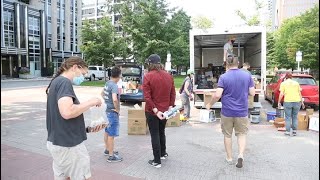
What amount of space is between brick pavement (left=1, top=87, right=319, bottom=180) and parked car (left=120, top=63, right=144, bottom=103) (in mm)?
5572

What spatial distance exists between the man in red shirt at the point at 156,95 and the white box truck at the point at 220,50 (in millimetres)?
5366

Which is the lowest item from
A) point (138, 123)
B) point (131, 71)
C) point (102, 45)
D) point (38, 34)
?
point (138, 123)

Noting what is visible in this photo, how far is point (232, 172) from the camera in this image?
5.24m

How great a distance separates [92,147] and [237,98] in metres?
3.21

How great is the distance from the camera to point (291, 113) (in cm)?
790

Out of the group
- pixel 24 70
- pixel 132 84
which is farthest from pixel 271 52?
pixel 132 84

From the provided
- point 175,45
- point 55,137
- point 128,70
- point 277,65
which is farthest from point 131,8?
point 55,137

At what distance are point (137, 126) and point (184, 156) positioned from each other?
7.15ft

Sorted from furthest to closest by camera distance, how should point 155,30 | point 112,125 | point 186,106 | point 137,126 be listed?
point 155,30, point 186,106, point 137,126, point 112,125

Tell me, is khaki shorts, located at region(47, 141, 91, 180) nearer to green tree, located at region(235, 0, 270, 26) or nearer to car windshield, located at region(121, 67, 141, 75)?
car windshield, located at region(121, 67, 141, 75)

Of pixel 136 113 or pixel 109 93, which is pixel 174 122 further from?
pixel 109 93

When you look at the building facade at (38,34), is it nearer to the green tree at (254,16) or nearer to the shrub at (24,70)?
the shrub at (24,70)

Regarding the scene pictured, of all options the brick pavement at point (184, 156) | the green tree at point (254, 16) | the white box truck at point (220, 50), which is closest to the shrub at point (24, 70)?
the green tree at point (254, 16)

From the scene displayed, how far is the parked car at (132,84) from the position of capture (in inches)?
575
